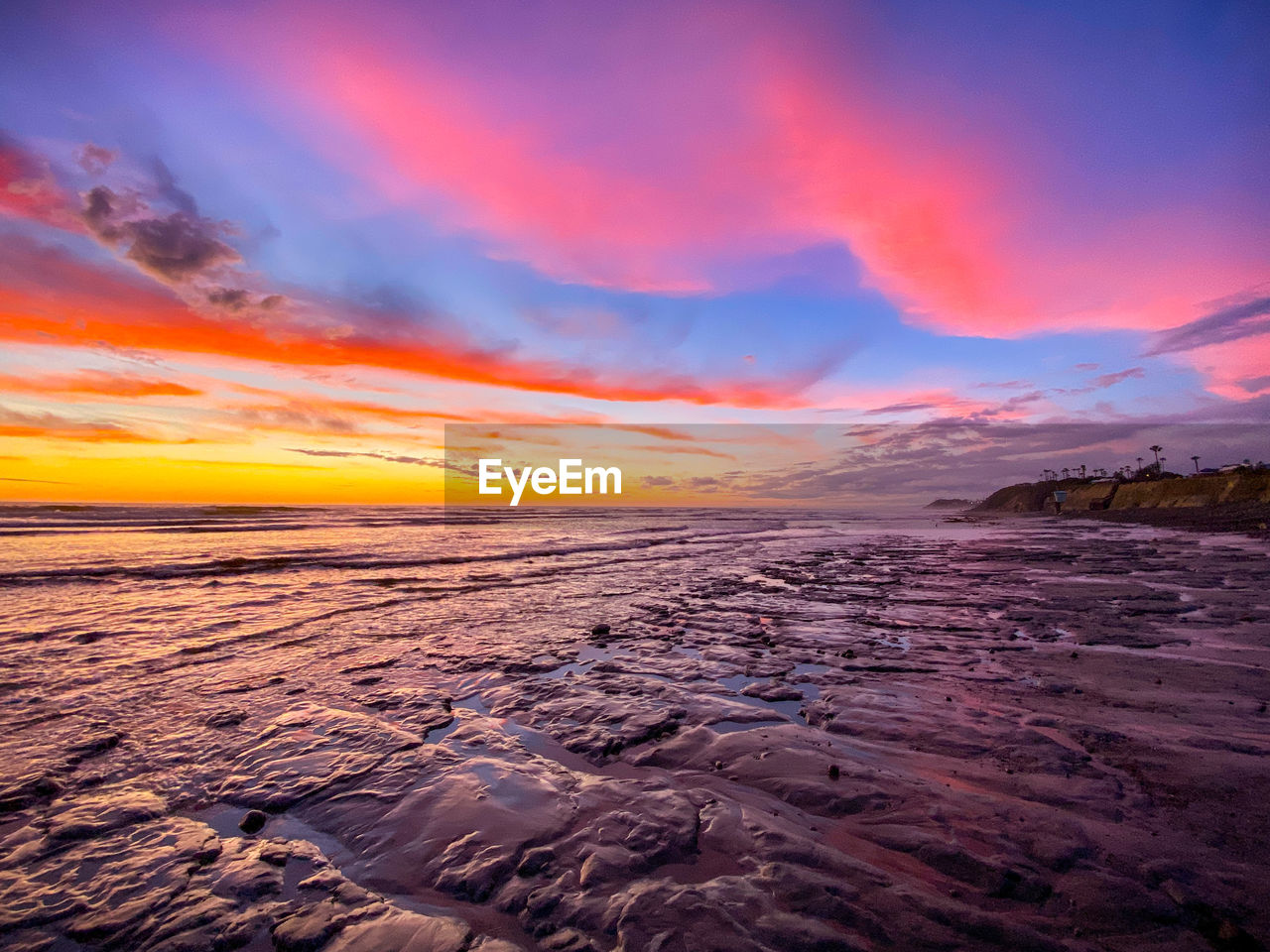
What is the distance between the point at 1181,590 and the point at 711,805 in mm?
15026

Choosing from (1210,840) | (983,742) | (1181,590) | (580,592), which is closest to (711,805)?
(983,742)

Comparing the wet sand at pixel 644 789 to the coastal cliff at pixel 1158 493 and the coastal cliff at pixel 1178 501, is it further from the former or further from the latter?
the coastal cliff at pixel 1158 493

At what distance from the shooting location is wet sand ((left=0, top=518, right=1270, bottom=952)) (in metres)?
2.97

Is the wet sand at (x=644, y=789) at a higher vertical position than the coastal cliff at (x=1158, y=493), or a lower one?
lower

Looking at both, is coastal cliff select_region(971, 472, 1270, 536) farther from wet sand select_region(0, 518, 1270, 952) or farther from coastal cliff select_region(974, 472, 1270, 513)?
wet sand select_region(0, 518, 1270, 952)

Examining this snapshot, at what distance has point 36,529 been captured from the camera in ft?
109

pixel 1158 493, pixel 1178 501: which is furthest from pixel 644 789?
pixel 1158 493

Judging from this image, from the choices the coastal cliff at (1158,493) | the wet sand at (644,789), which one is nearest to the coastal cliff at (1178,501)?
the coastal cliff at (1158,493)

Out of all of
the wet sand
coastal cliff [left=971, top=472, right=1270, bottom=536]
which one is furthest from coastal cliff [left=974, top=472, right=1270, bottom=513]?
the wet sand

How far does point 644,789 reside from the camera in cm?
441

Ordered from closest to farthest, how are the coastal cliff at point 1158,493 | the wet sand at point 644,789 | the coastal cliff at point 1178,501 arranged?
the wet sand at point 644,789, the coastal cliff at point 1178,501, the coastal cliff at point 1158,493

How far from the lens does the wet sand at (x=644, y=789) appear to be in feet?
9.73

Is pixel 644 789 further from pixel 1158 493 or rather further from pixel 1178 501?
pixel 1158 493

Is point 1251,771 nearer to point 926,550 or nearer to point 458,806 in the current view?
point 458,806
